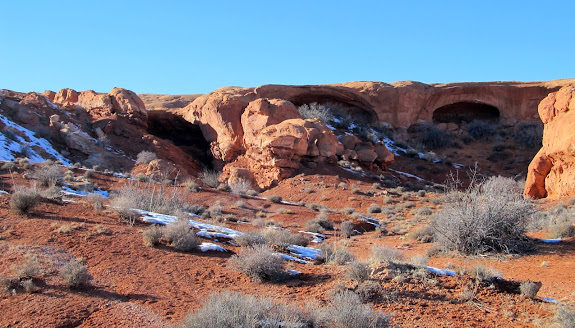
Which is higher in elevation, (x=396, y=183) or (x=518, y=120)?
(x=518, y=120)

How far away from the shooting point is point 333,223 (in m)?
15.0

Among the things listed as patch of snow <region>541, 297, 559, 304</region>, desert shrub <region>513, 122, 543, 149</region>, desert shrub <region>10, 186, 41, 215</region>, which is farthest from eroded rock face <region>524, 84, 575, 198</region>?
desert shrub <region>513, 122, 543, 149</region>

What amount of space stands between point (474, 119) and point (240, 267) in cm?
3564

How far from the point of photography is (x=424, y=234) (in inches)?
482

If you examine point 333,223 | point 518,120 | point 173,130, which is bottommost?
point 333,223

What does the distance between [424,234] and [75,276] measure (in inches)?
344

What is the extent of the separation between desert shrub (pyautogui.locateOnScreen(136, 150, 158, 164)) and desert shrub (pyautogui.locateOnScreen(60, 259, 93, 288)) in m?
16.5

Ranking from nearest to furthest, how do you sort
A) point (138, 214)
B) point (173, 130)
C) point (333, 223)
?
point (138, 214) < point (333, 223) < point (173, 130)

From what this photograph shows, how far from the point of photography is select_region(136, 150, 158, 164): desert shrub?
22266 millimetres

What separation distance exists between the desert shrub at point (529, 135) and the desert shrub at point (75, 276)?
104 ft

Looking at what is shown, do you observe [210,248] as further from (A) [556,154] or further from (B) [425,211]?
(A) [556,154]

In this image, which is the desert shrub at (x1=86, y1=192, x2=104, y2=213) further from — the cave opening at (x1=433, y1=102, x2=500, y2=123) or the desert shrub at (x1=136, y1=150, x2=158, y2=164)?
the cave opening at (x1=433, y1=102, x2=500, y2=123)

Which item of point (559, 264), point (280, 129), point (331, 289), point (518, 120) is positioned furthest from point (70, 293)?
point (518, 120)

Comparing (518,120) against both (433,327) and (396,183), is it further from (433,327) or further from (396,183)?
(433,327)
